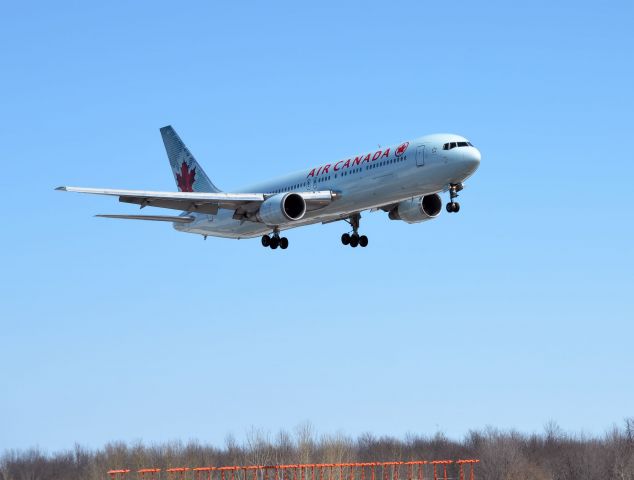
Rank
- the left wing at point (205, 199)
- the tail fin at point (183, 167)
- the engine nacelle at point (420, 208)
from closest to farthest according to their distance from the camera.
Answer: the left wing at point (205, 199) → the engine nacelle at point (420, 208) → the tail fin at point (183, 167)

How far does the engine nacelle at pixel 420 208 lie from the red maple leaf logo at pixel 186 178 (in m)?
18.1

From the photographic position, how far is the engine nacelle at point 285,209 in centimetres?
5822

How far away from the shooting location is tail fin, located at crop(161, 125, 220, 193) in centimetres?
7438

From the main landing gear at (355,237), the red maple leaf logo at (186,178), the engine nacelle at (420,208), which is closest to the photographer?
the engine nacelle at (420,208)

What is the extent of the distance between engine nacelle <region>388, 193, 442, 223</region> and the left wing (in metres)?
4.74

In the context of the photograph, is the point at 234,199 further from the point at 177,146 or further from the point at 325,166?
the point at 177,146

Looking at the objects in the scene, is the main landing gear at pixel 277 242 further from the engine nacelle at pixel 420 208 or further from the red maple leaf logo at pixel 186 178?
the red maple leaf logo at pixel 186 178

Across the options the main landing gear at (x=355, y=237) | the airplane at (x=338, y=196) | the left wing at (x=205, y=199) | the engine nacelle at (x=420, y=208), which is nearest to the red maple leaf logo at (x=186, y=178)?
the airplane at (x=338, y=196)

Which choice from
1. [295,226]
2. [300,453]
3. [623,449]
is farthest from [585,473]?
[295,226]

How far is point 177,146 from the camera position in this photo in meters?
77.4

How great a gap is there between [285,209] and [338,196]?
2621 millimetres

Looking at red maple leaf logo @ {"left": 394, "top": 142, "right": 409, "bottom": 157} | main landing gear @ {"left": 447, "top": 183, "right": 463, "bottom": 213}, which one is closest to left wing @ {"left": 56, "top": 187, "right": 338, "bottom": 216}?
red maple leaf logo @ {"left": 394, "top": 142, "right": 409, "bottom": 157}

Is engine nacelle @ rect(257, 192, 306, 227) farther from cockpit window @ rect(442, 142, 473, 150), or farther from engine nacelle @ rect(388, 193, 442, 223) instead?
cockpit window @ rect(442, 142, 473, 150)

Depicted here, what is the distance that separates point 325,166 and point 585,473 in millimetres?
51936
